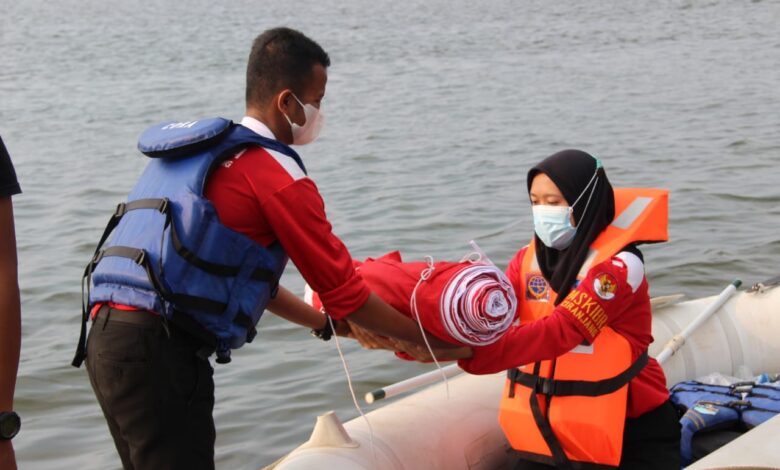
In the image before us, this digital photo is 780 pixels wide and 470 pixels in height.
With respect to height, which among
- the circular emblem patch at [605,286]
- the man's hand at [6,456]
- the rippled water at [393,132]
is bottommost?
the rippled water at [393,132]

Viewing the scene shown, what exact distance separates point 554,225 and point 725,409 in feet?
3.10

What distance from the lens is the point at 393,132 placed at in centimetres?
1098

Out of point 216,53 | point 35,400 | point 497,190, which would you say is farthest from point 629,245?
point 216,53

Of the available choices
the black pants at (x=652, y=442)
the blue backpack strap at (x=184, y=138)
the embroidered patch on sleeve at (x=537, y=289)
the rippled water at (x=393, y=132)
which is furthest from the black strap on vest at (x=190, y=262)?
Result: the rippled water at (x=393, y=132)

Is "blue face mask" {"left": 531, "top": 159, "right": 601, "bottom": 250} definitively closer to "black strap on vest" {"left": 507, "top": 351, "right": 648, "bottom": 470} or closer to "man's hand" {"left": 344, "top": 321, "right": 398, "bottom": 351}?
"black strap on vest" {"left": 507, "top": 351, "right": 648, "bottom": 470}

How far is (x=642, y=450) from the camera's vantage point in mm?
2914

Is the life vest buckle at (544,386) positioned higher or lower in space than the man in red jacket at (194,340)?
lower

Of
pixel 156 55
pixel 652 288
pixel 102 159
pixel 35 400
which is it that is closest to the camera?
pixel 35 400

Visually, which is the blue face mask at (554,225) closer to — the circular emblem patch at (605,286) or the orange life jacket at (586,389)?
the orange life jacket at (586,389)

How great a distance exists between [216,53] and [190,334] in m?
14.2

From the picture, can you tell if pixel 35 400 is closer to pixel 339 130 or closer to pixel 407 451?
pixel 407 451

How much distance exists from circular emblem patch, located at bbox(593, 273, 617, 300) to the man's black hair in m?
0.96

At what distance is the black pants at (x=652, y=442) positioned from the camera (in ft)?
9.49

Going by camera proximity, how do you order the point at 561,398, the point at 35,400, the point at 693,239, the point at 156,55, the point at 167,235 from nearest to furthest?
the point at 167,235 → the point at 561,398 → the point at 35,400 → the point at 693,239 → the point at 156,55
